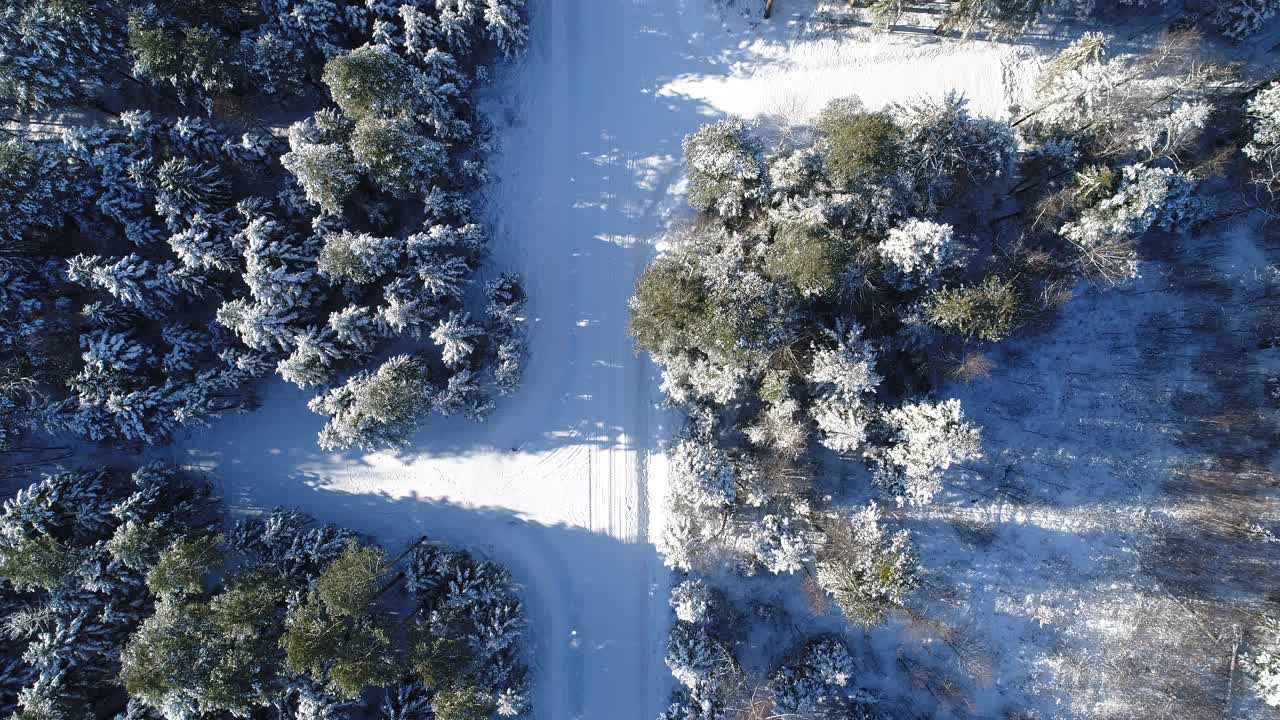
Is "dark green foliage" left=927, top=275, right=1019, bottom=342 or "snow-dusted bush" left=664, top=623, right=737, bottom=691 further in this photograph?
"snow-dusted bush" left=664, top=623, right=737, bottom=691

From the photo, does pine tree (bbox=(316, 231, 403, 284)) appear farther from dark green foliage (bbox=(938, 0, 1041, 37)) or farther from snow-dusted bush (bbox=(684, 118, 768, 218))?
dark green foliage (bbox=(938, 0, 1041, 37))

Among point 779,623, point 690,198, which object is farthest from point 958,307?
point 779,623

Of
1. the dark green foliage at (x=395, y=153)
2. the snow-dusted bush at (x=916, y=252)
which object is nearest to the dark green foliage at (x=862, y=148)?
the snow-dusted bush at (x=916, y=252)

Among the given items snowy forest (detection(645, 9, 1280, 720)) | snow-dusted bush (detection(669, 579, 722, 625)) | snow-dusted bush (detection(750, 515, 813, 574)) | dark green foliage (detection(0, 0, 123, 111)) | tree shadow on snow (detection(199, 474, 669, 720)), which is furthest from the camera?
tree shadow on snow (detection(199, 474, 669, 720))

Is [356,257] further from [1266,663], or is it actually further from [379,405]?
[1266,663]

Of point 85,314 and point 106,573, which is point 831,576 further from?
point 85,314

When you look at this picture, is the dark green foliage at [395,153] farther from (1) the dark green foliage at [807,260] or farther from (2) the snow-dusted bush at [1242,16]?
(2) the snow-dusted bush at [1242,16]

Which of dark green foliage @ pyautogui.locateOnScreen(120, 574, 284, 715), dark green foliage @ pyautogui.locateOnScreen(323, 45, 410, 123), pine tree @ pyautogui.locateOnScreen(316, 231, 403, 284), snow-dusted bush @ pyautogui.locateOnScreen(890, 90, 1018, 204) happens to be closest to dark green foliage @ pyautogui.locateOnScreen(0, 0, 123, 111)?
dark green foliage @ pyautogui.locateOnScreen(323, 45, 410, 123)
